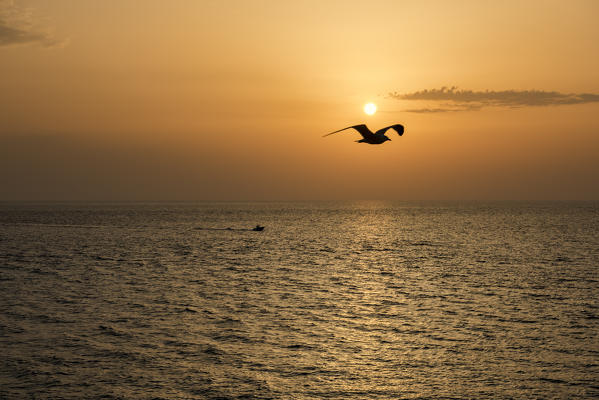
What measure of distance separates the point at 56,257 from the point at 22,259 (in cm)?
412

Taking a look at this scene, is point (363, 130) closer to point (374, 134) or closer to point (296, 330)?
point (374, 134)

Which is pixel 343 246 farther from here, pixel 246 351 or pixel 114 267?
pixel 246 351

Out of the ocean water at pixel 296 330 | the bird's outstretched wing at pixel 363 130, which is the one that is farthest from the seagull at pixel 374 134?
the ocean water at pixel 296 330

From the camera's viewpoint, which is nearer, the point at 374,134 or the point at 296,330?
the point at 374,134

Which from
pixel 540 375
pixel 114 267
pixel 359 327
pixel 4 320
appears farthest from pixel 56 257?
pixel 540 375

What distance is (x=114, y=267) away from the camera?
2395 inches

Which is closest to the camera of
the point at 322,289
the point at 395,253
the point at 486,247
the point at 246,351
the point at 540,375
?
the point at 540,375

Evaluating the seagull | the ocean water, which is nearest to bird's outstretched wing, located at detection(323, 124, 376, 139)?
the seagull

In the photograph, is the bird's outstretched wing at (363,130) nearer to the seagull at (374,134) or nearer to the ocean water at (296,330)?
the seagull at (374,134)

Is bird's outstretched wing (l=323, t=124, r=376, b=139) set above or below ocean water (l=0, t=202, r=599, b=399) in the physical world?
above

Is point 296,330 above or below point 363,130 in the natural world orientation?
below

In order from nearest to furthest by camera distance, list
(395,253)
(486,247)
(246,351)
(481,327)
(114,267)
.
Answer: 1. (246,351)
2. (481,327)
3. (114,267)
4. (395,253)
5. (486,247)

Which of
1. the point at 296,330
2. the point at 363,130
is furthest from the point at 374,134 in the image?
the point at 296,330

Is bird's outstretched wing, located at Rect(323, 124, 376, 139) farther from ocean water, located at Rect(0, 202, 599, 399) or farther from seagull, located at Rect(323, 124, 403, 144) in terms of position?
ocean water, located at Rect(0, 202, 599, 399)
